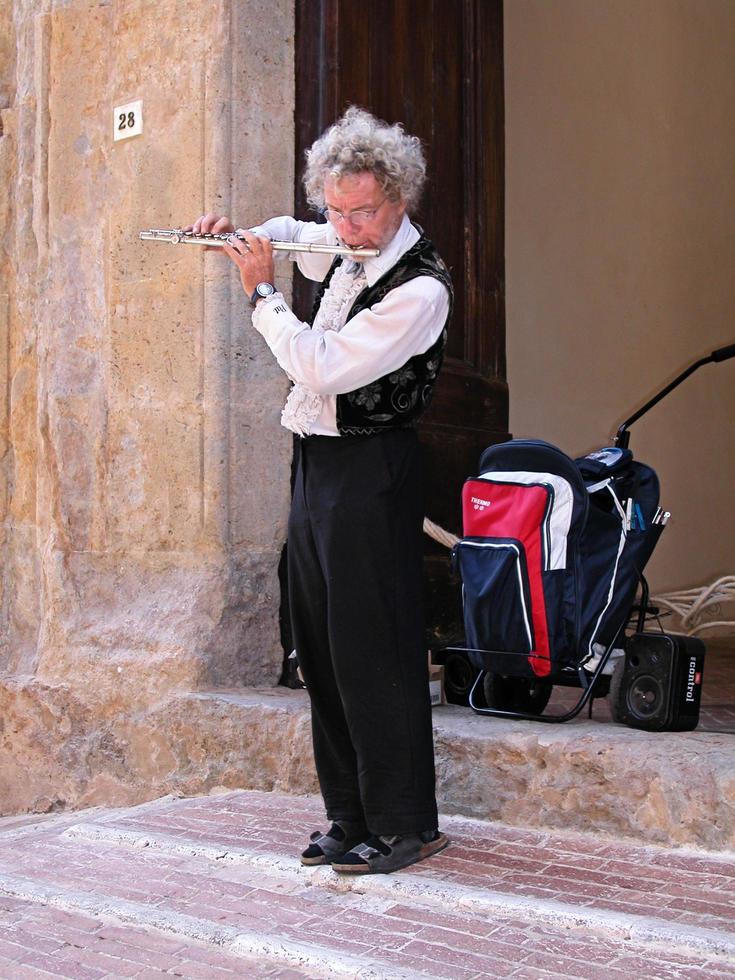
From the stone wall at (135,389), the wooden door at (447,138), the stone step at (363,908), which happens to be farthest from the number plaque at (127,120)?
the stone step at (363,908)

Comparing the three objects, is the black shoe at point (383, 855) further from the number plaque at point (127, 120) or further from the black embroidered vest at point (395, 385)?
the number plaque at point (127, 120)

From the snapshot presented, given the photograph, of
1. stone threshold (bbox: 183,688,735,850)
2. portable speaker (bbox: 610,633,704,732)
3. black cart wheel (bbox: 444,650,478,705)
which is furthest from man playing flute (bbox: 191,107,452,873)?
black cart wheel (bbox: 444,650,478,705)

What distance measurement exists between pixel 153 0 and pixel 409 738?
107 inches

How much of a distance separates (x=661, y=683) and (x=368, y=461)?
41.1 inches

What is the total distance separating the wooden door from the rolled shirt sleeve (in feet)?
4.98

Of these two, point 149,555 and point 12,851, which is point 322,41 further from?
point 12,851

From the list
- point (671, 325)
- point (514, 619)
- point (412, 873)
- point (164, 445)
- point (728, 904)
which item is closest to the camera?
point (728, 904)

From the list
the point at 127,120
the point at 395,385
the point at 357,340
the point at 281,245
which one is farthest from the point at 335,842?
the point at 127,120

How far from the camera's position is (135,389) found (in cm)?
434

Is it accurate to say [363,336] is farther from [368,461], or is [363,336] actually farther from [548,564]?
[548,564]

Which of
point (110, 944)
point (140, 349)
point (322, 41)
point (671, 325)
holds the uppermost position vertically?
point (322, 41)

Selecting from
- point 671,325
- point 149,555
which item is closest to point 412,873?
point 149,555

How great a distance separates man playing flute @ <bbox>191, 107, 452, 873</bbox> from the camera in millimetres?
2793

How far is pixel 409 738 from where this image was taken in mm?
2932
